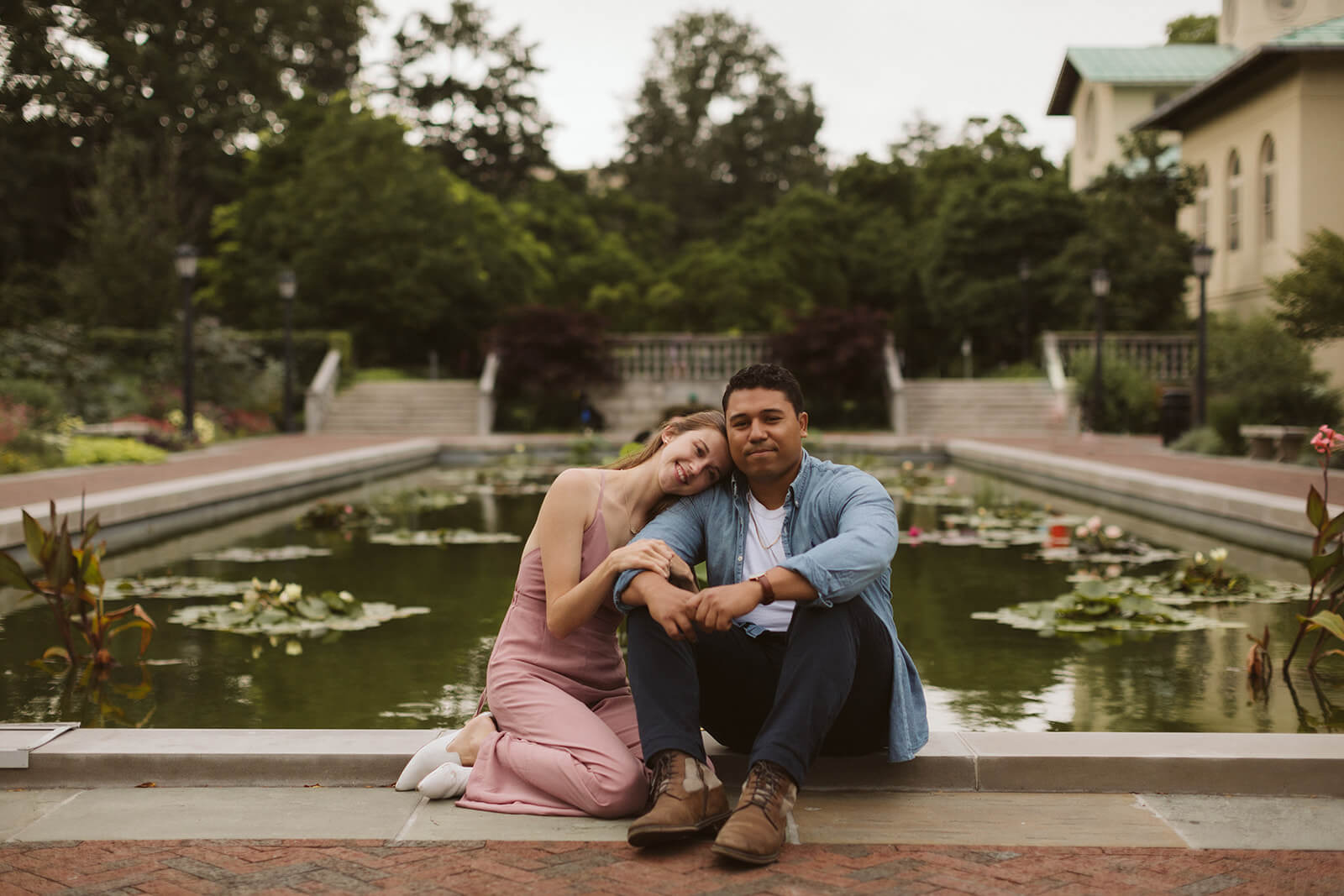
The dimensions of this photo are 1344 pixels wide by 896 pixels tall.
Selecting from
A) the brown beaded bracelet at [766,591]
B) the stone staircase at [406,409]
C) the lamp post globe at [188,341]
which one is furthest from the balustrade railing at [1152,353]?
the brown beaded bracelet at [766,591]

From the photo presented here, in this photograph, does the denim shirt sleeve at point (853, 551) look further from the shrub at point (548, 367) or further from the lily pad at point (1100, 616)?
the shrub at point (548, 367)

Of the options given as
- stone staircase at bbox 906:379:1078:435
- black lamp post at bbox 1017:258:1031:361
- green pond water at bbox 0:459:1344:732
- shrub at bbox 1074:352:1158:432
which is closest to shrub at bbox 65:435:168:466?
green pond water at bbox 0:459:1344:732

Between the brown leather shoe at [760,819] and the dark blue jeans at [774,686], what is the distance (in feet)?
0.12

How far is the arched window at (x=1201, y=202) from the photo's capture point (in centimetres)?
3064

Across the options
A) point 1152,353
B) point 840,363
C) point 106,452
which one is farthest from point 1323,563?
point 1152,353

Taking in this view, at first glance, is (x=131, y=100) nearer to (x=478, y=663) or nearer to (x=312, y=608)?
(x=312, y=608)

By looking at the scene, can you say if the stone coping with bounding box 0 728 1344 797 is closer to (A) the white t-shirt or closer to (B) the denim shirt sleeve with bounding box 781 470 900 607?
(A) the white t-shirt

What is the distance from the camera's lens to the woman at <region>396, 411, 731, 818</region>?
3.83 metres

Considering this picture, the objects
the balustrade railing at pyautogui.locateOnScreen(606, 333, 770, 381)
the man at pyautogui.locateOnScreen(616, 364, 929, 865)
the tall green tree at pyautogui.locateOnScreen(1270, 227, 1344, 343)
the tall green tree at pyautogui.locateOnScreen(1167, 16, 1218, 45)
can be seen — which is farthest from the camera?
the tall green tree at pyautogui.locateOnScreen(1167, 16, 1218, 45)

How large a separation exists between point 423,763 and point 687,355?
2829 cm

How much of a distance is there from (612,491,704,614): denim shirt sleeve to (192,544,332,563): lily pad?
6.44 meters

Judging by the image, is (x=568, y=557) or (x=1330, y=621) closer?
(x=568, y=557)

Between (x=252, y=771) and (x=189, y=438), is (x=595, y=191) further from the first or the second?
(x=252, y=771)

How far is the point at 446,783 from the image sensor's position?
393 centimetres
